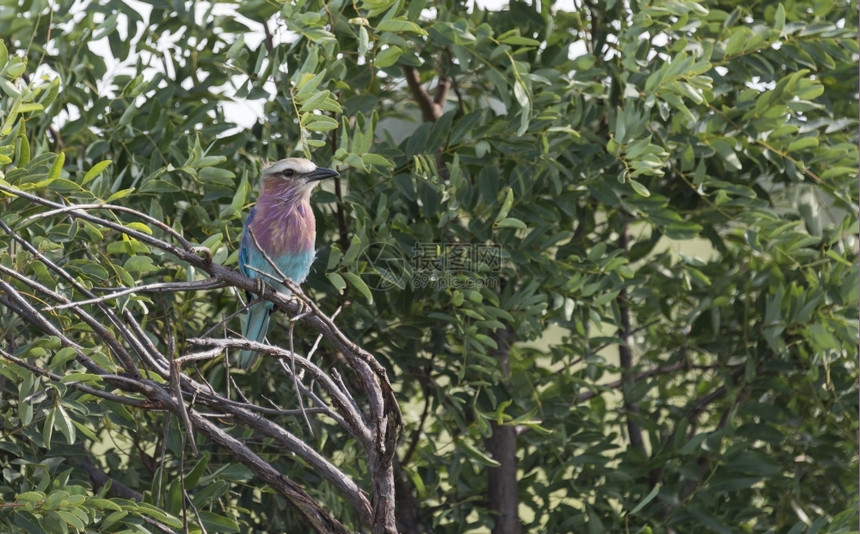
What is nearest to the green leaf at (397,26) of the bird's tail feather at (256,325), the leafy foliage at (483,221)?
the leafy foliage at (483,221)

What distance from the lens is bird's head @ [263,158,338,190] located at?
266 cm

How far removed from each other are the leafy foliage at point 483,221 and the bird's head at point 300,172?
58mm

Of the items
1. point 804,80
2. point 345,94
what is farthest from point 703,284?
point 345,94

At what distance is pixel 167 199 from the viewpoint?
279 centimetres

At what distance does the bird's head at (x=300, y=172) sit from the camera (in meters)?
2.66

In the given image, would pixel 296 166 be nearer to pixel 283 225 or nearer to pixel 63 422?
pixel 283 225

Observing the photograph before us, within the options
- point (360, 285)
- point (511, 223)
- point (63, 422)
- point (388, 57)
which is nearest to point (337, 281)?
point (360, 285)

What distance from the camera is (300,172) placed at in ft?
8.77

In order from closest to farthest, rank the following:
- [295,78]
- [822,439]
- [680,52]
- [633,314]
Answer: [295,78], [680,52], [822,439], [633,314]

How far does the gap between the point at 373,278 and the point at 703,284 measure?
1112 millimetres

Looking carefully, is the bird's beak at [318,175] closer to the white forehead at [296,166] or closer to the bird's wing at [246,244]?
the white forehead at [296,166]

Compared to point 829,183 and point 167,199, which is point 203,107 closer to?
point 167,199

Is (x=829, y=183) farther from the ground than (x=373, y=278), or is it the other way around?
(x=829, y=183)

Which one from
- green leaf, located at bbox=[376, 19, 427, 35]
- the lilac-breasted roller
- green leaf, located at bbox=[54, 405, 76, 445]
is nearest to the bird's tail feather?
the lilac-breasted roller
